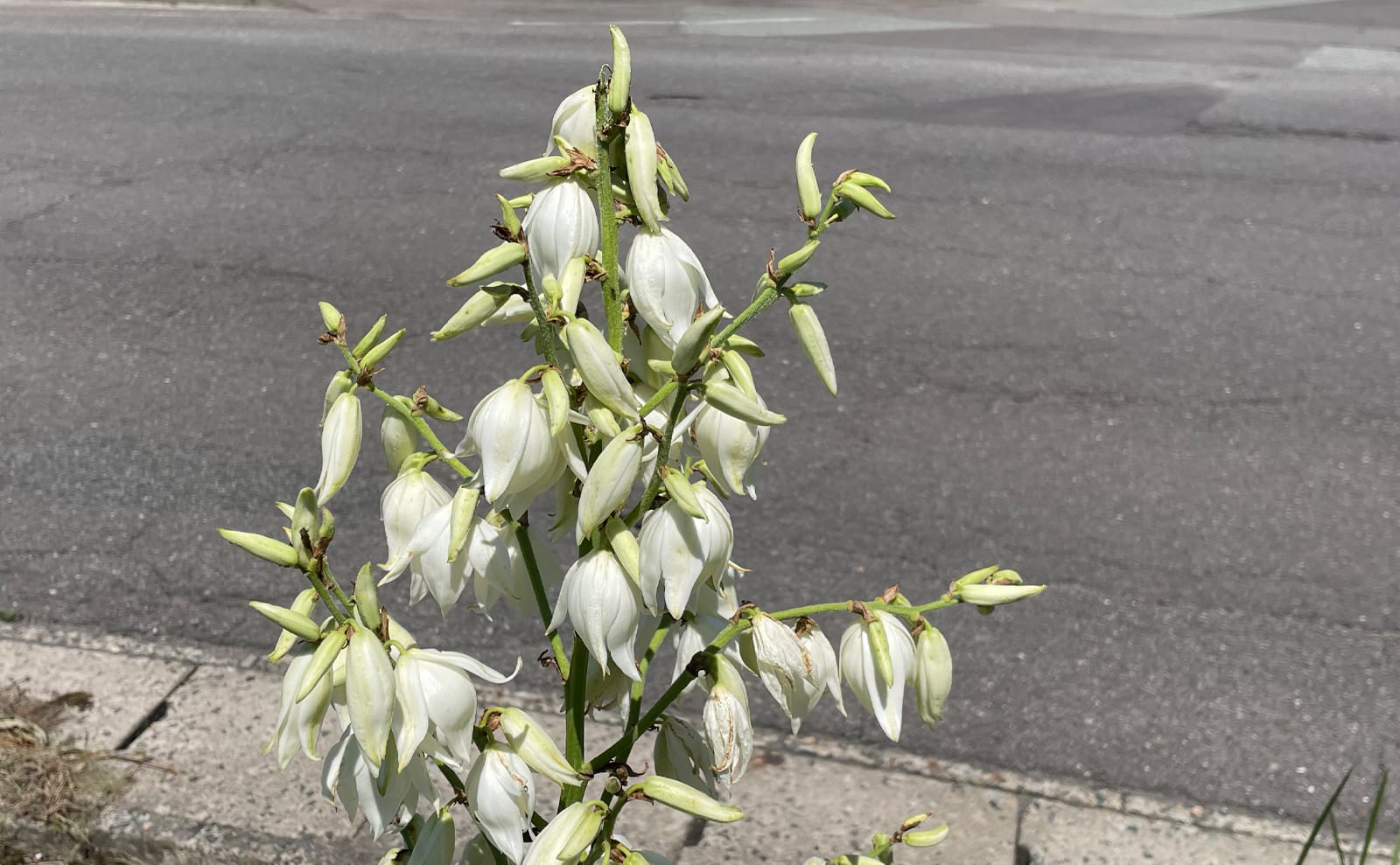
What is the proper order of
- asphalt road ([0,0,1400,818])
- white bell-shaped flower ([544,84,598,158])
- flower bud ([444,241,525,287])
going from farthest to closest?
asphalt road ([0,0,1400,818])
white bell-shaped flower ([544,84,598,158])
flower bud ([444,241,525,287])

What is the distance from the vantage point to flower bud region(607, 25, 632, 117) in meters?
1.04

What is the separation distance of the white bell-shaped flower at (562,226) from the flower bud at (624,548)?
218mm

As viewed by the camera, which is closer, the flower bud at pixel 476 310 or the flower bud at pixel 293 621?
the flower bud at pixel 293 621

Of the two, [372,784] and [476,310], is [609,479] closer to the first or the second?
[476,310]

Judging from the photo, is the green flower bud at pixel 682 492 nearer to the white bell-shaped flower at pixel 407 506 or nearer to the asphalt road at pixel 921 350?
the white bell-shaped flower at pixel 407 506

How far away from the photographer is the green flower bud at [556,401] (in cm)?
100

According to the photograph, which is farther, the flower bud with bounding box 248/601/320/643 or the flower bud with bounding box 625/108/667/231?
the flower bud with bounding box 625/108/667/231

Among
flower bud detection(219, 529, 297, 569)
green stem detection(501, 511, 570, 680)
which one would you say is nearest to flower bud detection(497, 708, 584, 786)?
green stem detection(501, 511, 570, 680)

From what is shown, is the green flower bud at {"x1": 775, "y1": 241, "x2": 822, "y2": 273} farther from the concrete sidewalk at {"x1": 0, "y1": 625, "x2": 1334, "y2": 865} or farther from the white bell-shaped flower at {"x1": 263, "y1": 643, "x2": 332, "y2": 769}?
the concrete sidewalk at {"x1": 0, "y1": 625, "x2": 1334, "y2": 865}

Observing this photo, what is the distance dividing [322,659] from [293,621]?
4 cm

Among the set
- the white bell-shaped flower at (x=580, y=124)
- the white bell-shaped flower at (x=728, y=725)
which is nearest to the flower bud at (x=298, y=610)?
the white bell-shaped flower at (x=728, y=725)

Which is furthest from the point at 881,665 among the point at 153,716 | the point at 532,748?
the point at 153,716

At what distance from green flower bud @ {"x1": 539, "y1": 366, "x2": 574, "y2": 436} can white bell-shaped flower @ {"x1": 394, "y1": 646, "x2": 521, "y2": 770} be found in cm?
20

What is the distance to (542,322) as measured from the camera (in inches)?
42.0
